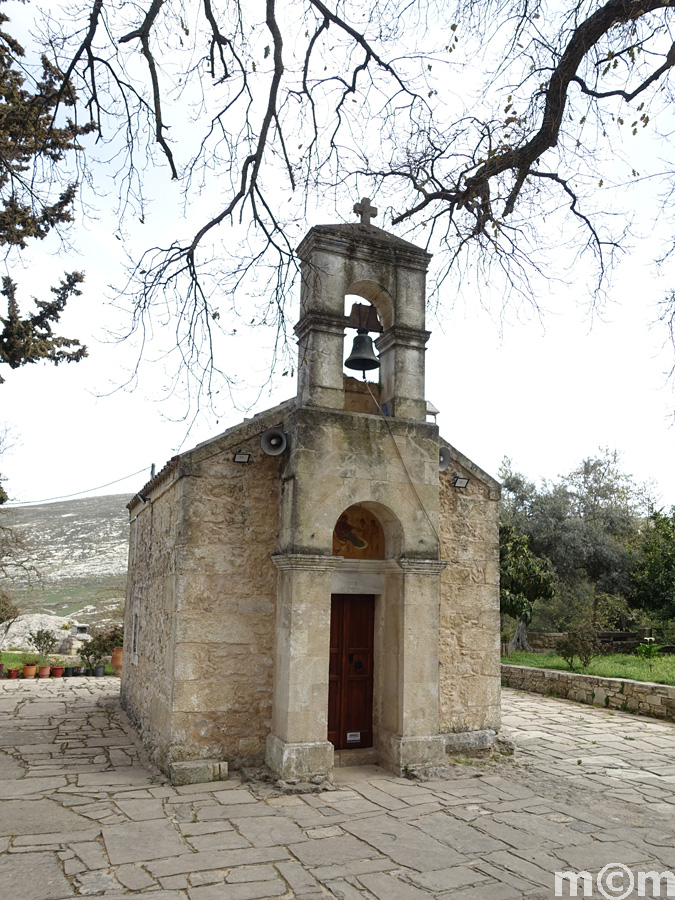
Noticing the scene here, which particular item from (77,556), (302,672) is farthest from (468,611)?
(77,556)

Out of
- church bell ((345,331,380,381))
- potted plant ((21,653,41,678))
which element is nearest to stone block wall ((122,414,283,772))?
church bell ((345,331,380,381))

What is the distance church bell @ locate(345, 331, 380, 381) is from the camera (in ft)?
27.7

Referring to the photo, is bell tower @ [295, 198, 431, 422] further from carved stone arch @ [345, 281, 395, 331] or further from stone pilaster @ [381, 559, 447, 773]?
stone pilaster @ [381, 559, 447, 773]

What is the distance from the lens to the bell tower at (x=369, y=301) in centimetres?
794

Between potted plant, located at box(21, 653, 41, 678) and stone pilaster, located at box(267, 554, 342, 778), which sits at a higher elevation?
stone pilaster, located at box(267, 554, 342, 778)

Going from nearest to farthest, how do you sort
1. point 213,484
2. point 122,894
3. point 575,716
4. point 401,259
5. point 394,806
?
point 122,894 < point 394,806 < point 213,484 < point 401,259 < point 575,716

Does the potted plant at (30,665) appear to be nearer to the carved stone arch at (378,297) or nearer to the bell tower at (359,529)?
the bell tower at (359,529)

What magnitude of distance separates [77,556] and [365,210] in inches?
1823

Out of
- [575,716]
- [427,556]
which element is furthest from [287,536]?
[575,716]

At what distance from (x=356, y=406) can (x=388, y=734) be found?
4.20m

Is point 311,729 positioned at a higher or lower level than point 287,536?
lower

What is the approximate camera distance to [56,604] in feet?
121

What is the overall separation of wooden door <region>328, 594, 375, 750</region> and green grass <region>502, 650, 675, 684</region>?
737cm

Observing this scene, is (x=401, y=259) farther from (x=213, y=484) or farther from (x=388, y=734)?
(x=388, y=734)
